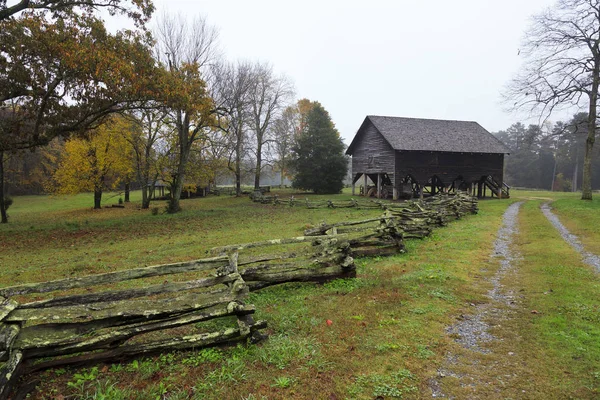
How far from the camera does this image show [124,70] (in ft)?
44.6

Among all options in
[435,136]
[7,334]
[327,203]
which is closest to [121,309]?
[7,334]

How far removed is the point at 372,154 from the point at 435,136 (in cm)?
611

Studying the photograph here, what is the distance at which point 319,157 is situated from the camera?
40156mm

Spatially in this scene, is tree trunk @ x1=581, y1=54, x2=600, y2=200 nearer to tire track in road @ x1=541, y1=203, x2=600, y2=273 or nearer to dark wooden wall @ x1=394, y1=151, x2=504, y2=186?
dark wooden wall @ x1=394, y1=151, x2=504, y2=186

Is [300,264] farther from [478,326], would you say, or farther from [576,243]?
[576,243]

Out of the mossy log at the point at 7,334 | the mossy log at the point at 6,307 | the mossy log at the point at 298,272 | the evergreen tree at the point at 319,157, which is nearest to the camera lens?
the mossy log at the point at 7,334

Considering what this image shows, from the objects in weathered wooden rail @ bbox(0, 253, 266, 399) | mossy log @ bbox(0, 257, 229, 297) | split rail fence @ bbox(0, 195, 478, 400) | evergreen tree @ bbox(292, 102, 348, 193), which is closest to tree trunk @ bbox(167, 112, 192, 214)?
evergreen tree @ bbox(292, 102, 348, 193)

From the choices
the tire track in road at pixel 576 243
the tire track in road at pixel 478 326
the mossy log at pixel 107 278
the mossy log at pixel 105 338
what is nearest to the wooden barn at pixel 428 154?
the tire track in road at pixel 576 243

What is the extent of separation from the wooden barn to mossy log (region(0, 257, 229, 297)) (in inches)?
1027

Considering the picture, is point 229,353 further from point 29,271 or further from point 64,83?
point 64,83

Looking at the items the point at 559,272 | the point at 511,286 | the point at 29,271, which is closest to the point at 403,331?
the point at 511,286

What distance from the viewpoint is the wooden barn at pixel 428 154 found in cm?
3033

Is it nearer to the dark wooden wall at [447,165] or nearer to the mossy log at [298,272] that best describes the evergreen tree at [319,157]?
→ the dark wooden wall at [447,165]

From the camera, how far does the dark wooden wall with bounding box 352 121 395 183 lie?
30.9 metres
